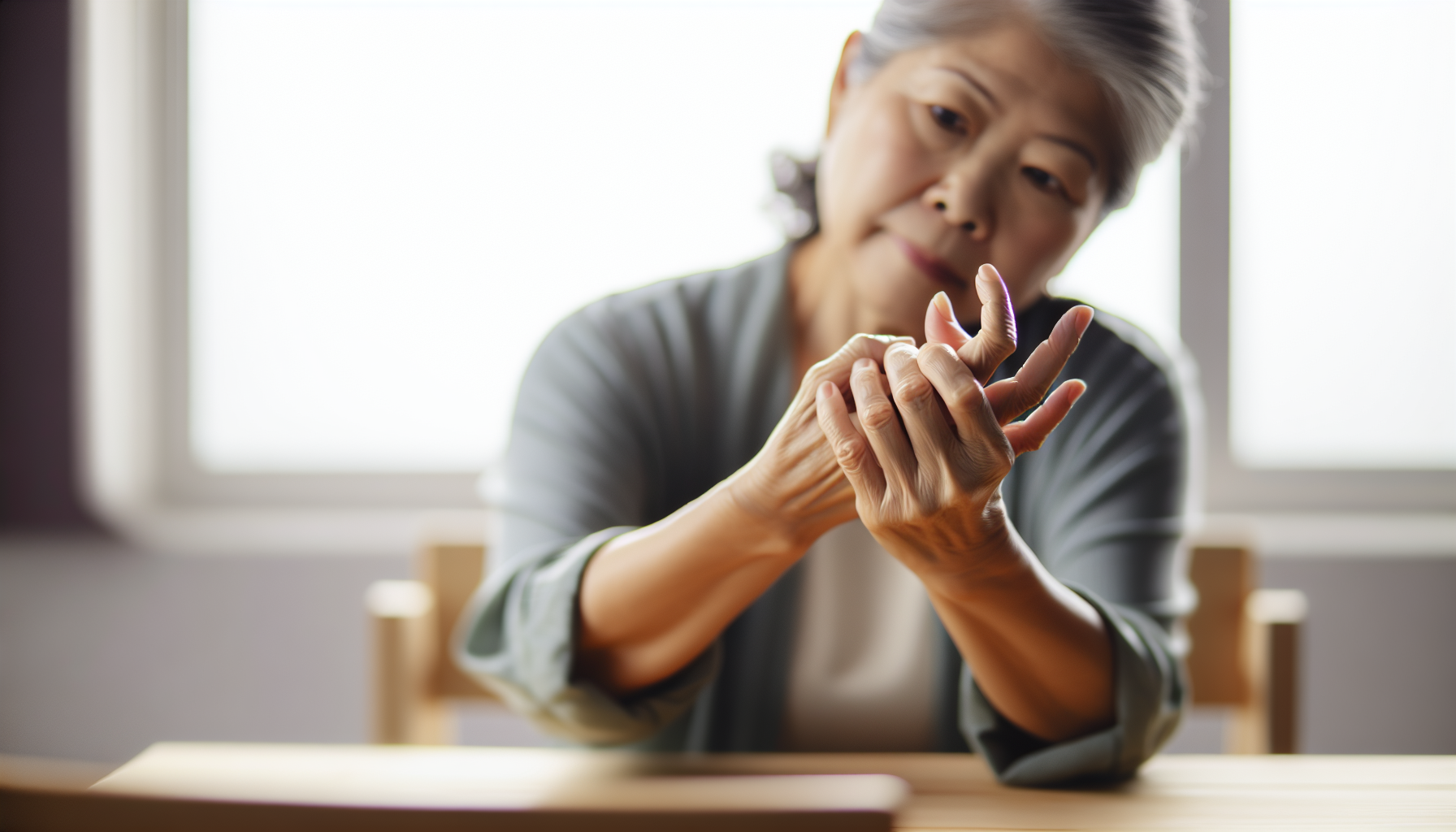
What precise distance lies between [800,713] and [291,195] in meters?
0.70

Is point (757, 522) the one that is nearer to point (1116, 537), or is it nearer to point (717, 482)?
point (717, 482)

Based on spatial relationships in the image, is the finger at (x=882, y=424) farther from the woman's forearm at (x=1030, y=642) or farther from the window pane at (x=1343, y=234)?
the window pane at (x=1343, y=234)

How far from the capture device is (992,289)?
250 millimetres

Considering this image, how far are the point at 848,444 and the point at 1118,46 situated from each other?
0.19m

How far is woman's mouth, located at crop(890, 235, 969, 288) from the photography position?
335 mm

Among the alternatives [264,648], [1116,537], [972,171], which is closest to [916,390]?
[972,171]

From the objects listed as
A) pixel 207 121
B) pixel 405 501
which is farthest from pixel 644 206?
pixel 207 121

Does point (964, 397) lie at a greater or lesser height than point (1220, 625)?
greater

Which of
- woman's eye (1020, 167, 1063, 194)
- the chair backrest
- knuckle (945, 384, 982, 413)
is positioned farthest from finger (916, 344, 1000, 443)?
the chair backrest

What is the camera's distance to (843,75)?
0.37 meters

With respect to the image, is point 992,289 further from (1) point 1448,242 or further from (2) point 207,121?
(2) point 207,121

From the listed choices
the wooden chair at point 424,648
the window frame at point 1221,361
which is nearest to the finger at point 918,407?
the window frame at point 1221,361

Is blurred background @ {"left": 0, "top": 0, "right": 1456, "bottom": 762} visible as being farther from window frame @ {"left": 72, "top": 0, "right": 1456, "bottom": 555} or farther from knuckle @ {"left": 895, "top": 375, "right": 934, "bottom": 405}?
knuckle @ {"left": 895, "top": 375, "right": 934, "bottom": 405}

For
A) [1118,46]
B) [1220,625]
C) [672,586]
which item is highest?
[1118,46]
